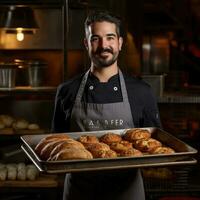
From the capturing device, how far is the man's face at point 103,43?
8.60ft

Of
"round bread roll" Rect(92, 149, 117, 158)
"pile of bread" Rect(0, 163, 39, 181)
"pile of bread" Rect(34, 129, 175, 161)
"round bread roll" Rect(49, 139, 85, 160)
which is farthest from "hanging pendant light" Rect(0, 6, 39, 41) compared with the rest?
"round bread roll" Rect(92, 149, 117, 158)

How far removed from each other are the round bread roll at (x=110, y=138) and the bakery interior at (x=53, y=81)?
1029mm

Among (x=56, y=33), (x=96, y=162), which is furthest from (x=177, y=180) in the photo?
(x=96, y=162)

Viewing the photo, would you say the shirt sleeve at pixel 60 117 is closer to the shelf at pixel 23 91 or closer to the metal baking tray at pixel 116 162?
the metal baking tray at pixel 116 162

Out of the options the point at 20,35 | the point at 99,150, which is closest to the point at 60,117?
the point at 99,150

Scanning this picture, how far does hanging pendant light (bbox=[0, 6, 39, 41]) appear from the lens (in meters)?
3.94

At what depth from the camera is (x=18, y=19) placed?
3945 millimetres

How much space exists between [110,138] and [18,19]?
1.74 meters

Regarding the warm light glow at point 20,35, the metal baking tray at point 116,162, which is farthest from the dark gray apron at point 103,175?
the warm light glow at point 20,35

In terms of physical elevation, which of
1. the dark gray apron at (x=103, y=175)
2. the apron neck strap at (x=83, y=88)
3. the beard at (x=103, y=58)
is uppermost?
the beard at (x=103, y=58)

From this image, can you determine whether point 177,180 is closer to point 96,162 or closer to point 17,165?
point 17,165

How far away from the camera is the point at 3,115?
4277 mm

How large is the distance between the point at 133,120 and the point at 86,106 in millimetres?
264

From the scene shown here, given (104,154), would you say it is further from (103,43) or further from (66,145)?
(103,43)
